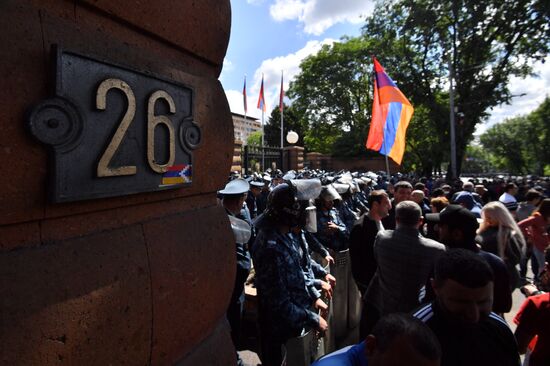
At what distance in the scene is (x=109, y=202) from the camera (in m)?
1.11

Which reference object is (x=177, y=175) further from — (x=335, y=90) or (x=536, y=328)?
(x=335, y=90)

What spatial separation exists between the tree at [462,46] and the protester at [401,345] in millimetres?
25635

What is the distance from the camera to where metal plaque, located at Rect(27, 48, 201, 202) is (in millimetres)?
916

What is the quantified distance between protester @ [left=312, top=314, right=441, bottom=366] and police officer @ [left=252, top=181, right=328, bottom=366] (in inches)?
39.2

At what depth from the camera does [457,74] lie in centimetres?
2395

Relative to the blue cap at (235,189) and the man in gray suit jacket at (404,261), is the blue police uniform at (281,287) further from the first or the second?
the blue cap at (235,189)

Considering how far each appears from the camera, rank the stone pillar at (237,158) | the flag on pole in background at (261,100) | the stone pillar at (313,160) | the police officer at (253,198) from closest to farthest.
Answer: the police officer at (253,198) < the stone pillar at (237,158) < the flag on pole in background at (261,100) < the stone pillar at (313,160)

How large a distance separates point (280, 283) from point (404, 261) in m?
1.24

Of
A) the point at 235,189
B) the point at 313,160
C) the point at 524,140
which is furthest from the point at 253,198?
the point at 524,140

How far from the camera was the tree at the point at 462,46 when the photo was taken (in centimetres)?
2153

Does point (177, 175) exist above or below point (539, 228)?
above

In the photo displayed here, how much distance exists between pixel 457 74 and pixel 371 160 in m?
11.8

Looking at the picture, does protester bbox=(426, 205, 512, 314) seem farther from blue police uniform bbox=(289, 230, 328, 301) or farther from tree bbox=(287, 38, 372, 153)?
tree bbox=(287, 38, 372, 153)

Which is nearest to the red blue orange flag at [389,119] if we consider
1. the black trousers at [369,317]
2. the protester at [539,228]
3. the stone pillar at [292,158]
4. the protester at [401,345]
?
the protester at [539,228]
